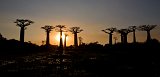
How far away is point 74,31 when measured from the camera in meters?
77.0

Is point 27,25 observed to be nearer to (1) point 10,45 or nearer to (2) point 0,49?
(1) point 10,45

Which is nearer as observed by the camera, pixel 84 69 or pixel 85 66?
pixel 84 69

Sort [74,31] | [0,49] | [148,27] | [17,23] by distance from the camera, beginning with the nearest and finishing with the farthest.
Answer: [0,49], [17,23], [148,27], [74,31]

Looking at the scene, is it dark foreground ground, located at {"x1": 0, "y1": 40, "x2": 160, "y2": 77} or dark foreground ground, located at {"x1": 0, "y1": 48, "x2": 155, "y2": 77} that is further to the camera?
dark foreground ground, located at {"x1": 0, "y1": 40, "x2": 160, "y2": 77}

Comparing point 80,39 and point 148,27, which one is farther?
point 80,39

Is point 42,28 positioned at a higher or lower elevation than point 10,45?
higher

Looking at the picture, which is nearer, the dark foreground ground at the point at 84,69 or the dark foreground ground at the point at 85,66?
the dark foreground ground at the point at 84,69

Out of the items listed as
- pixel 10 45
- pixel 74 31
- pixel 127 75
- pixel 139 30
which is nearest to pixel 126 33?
pixel 139 30

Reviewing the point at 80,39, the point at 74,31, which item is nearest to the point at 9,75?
the point at 74,31

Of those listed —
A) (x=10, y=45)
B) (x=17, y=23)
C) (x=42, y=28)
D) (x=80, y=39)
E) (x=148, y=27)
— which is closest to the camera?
(x=10, y=45)

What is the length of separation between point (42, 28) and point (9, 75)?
58.3 metres

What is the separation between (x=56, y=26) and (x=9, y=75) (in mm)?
58213

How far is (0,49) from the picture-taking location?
42500 mm

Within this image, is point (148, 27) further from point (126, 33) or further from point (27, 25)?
point (27, 25)
